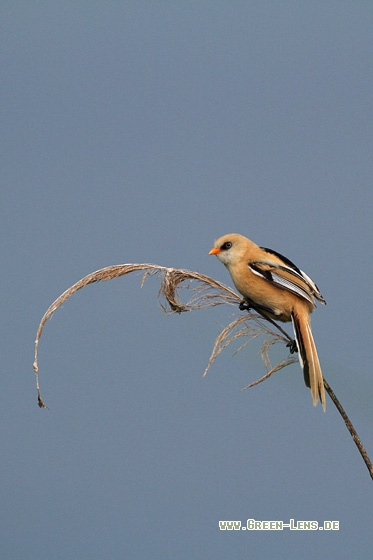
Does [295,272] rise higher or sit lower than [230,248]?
lower

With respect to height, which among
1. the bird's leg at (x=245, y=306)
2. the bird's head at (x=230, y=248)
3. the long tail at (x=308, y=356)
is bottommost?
the long tail at (x=308, y=356)

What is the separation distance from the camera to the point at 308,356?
4648 millimetres

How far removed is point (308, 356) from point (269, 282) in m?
0.69

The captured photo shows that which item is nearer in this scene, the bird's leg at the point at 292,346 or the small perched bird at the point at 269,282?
Result: the bird's leg at the point at 292,346

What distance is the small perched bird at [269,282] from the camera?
507 centimetres

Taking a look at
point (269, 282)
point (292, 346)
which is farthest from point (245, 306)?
point (292, 346)

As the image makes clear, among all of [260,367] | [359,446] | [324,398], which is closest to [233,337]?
[260,367]

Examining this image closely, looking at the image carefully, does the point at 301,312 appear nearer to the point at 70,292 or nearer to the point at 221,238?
the point at 221,238

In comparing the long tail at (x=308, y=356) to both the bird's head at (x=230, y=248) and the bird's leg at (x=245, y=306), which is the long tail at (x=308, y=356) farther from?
the bird's head at (x=230, y=248)

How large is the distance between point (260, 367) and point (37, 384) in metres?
1.37

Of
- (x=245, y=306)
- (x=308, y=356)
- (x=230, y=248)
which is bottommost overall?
(x=308, y=356)

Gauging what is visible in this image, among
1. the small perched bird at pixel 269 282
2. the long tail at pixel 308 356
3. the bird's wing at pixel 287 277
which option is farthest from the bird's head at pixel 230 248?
the long tail at pixel 308 356

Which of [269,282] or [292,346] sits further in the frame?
[269,282]

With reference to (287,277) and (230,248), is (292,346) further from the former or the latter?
(230,248)
